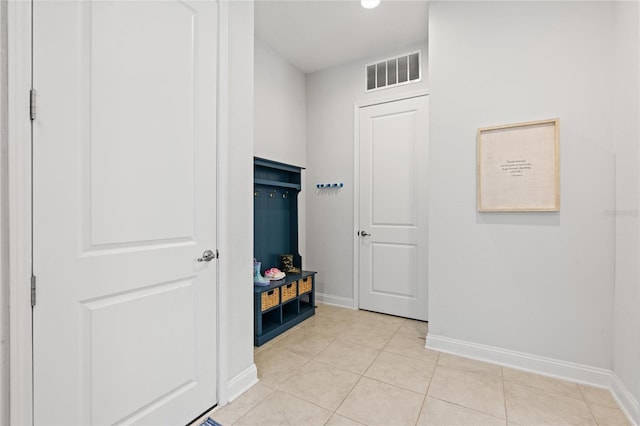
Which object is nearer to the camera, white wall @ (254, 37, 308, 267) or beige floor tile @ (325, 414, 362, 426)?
beige floor tile @ (325, 414, 362, 426)

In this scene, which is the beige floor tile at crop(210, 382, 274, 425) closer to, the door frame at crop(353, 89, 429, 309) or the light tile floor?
the light tile floor

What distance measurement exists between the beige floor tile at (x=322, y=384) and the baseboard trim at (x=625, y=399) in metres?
1.53

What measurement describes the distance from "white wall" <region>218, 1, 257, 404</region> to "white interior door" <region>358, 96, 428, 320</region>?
1.78 m

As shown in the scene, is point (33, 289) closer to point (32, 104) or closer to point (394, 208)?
point (32, 104)

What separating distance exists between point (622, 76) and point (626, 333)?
1.59 meters

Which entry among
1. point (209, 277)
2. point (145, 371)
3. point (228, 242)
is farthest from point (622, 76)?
point (145, 371)

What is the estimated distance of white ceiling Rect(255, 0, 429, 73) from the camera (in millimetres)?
2646

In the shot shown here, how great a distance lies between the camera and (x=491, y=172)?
7.61 ft

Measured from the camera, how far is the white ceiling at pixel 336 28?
2.65 m

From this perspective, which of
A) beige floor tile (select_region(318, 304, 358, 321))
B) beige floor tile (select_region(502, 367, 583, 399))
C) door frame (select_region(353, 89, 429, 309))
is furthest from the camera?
door frame (select_region(353, 89, 429, 309))

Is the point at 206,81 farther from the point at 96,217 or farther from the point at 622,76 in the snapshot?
the point at 622,76

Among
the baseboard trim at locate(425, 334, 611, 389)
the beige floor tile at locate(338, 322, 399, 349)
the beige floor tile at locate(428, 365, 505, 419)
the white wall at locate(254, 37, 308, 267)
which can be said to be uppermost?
the white wall at locate(254, 37, 308, 267)

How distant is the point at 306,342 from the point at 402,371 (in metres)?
0.86

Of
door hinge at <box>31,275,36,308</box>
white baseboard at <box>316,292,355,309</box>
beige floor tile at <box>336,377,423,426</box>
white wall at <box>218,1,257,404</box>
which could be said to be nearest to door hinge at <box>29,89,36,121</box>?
door hinge at <box>31,275,36,308</box>
